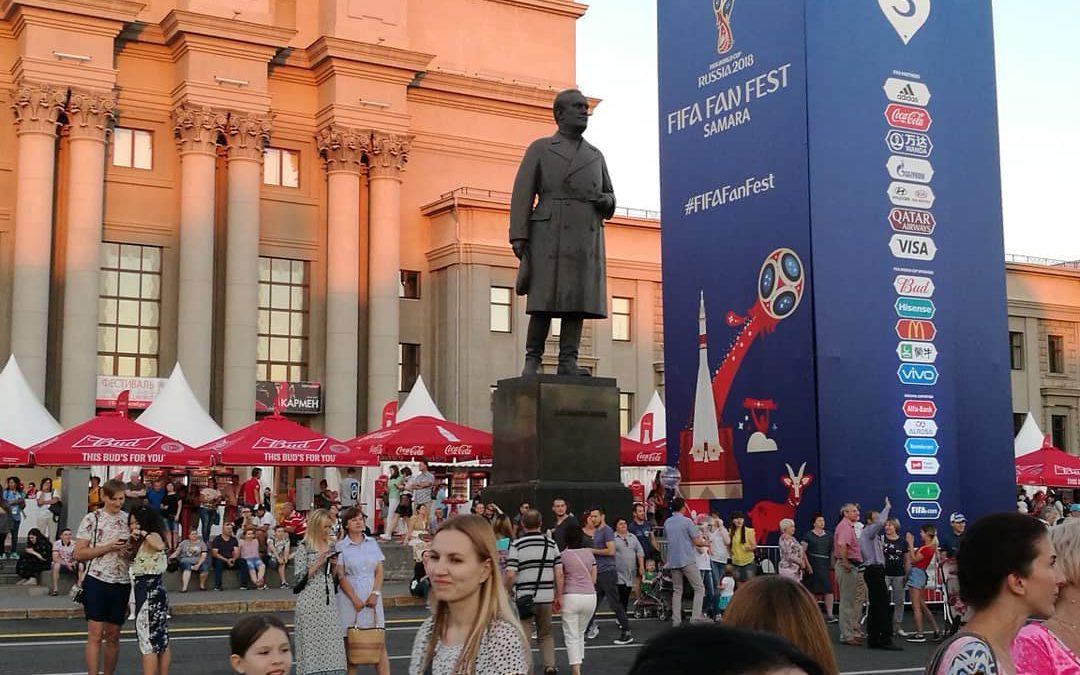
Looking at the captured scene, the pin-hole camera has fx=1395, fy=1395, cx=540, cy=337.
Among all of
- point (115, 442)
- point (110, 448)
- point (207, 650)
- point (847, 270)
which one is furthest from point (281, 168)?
point (207, 650)

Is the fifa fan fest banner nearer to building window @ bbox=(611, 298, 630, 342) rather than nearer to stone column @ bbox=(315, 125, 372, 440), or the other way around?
stone column @ bbox=(315, 125, 372, 440)

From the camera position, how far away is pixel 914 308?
24.2 meters

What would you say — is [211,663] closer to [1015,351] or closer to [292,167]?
[292,167]

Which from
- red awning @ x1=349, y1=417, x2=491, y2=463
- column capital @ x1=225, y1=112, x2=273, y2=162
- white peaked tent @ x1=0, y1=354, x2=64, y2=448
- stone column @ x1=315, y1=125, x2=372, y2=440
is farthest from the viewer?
stone column @ x1=315, y1=125, x2=372, y2=440

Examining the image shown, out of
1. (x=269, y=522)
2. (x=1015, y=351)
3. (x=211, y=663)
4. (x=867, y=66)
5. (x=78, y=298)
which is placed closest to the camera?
(x=211, y=663)

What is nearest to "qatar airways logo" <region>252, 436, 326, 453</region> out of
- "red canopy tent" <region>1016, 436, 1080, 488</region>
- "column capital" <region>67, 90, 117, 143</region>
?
"red canopy tent" <region>1016, 436, 1080, 488</region>

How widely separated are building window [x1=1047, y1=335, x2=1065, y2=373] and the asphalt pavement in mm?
46927

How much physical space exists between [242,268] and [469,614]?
140 feet

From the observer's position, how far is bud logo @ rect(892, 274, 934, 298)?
24.0 meters

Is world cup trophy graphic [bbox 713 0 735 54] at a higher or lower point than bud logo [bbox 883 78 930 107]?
higher

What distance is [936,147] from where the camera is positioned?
2472cm

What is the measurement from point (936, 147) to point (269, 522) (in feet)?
48.8

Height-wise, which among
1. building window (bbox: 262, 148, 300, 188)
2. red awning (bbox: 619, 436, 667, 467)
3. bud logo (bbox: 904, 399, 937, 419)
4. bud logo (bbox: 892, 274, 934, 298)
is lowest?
red awning (bbox: 619, 436, 667, 467)

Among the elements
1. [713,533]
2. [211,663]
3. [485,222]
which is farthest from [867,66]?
[485,222]
